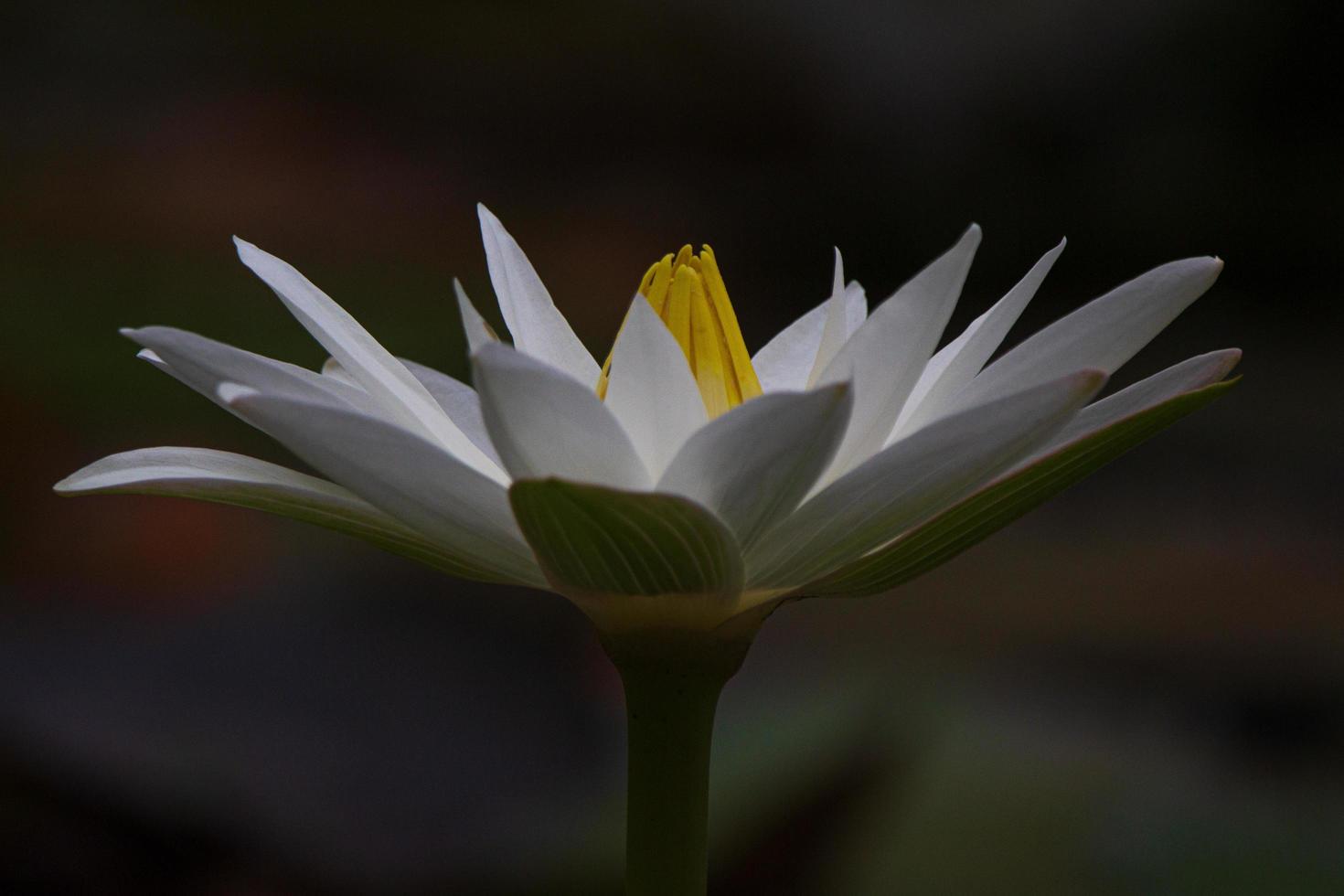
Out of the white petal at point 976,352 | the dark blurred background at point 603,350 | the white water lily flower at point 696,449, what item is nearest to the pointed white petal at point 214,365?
the white water lily flower at point 696,449

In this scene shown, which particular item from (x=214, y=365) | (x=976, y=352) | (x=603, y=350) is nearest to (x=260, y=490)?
(x=214, y=365)

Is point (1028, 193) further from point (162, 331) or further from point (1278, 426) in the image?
point (162, 331)

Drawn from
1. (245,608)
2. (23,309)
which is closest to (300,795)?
(245,608)

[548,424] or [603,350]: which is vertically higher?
[603,350]

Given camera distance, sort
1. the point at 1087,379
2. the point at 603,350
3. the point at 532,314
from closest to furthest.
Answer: the point at 1087,379 → the point at 532,314 → the point at 603,350

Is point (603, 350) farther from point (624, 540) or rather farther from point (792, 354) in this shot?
point (624, 540)

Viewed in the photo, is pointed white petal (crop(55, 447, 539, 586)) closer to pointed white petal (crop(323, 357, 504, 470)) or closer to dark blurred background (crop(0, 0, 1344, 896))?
pointed white petal (crop(323, 357, 504, 470))
